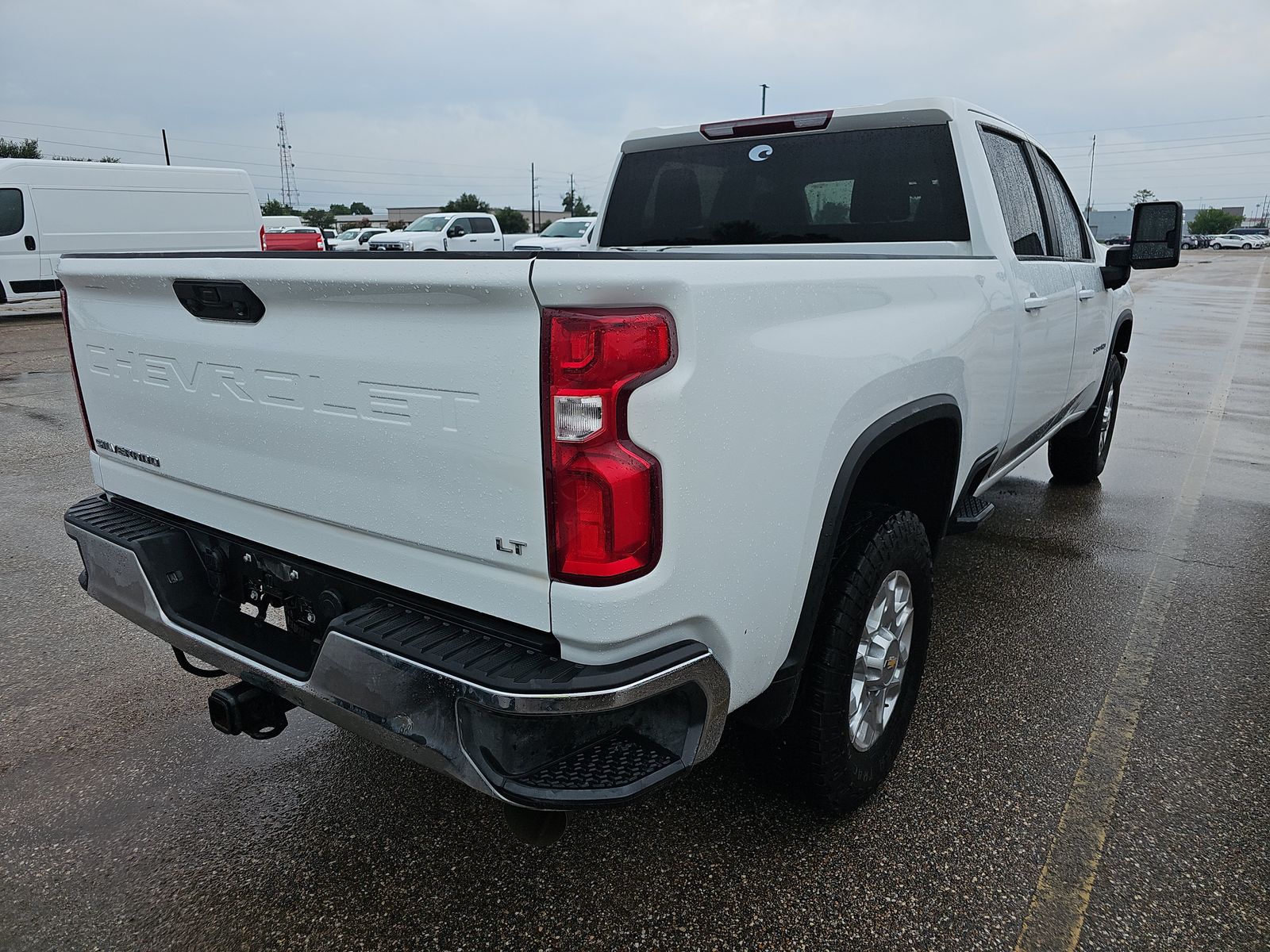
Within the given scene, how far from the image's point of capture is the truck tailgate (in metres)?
1.69

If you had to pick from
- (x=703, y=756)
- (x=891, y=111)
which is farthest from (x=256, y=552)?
(x=891, y=111)

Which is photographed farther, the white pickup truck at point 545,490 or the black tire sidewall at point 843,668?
the black tire sidewall at point 843,668

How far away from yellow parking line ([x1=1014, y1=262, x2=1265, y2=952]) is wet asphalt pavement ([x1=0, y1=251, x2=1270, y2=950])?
2 cm

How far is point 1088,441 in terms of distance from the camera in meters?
5.86

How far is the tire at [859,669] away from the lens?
2.32 meters

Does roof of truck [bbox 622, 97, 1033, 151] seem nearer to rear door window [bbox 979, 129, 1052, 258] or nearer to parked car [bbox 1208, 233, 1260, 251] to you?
rear door window [bbox 979, 129, 1052, 258]

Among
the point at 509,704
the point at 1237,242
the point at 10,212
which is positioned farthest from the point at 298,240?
the point at 1237,242

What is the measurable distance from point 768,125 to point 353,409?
7.85 feet

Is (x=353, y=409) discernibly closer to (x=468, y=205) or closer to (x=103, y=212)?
(x=103, y=212)

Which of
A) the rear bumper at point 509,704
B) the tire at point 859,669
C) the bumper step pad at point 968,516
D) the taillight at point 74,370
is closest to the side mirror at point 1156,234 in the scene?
the bumper step pad at point 968,516

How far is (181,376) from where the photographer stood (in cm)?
230

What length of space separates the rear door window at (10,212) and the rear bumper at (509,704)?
55.2ft

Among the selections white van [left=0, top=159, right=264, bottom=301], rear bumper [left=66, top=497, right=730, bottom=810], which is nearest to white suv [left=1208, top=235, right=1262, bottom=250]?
white van [left=0, top=159, right=264, bottom=301]

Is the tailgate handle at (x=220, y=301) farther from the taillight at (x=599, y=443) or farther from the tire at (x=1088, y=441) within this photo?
the tire at (x=1088, y=441)
